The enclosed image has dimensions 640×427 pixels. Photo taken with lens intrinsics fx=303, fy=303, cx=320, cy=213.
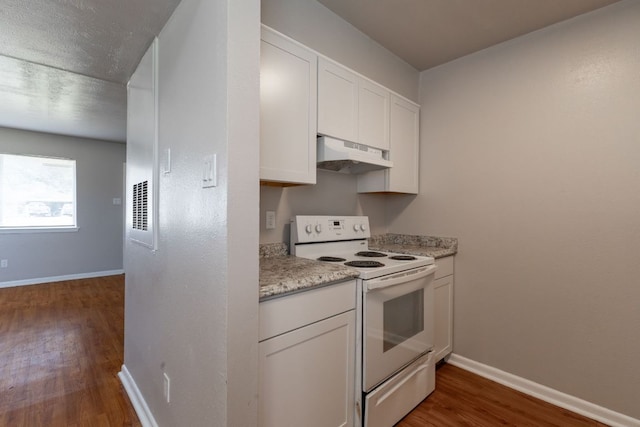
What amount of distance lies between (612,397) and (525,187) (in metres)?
1.30

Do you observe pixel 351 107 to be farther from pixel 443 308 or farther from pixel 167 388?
pixel 167 388

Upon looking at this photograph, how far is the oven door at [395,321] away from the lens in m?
1.49

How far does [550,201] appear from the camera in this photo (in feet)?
6.39

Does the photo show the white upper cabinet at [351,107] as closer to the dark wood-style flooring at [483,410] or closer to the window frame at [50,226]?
the dark wood-style flooring at [483,410]

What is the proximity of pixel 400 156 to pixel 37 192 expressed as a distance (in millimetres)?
5459

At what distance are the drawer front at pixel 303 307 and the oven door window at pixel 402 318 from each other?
0.89ft

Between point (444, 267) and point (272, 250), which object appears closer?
point (272, 250)

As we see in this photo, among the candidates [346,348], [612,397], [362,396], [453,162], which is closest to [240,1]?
[346,348]

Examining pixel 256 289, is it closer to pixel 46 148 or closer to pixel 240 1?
pixel 240 1

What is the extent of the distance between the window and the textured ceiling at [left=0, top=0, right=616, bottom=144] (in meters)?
2.08

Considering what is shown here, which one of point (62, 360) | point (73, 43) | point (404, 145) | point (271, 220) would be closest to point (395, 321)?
point (271, 220)

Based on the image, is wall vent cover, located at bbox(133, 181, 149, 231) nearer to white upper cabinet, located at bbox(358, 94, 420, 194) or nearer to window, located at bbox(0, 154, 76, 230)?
white upper cabinet, located at bbox(358, 94, 420, 194)

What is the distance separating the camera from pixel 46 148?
4582mm

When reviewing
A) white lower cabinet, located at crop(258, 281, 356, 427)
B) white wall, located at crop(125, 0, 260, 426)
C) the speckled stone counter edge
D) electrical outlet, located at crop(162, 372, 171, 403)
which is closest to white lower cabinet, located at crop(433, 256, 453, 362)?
white lower cabinet, located at crop(258, 281, 356, 427)
